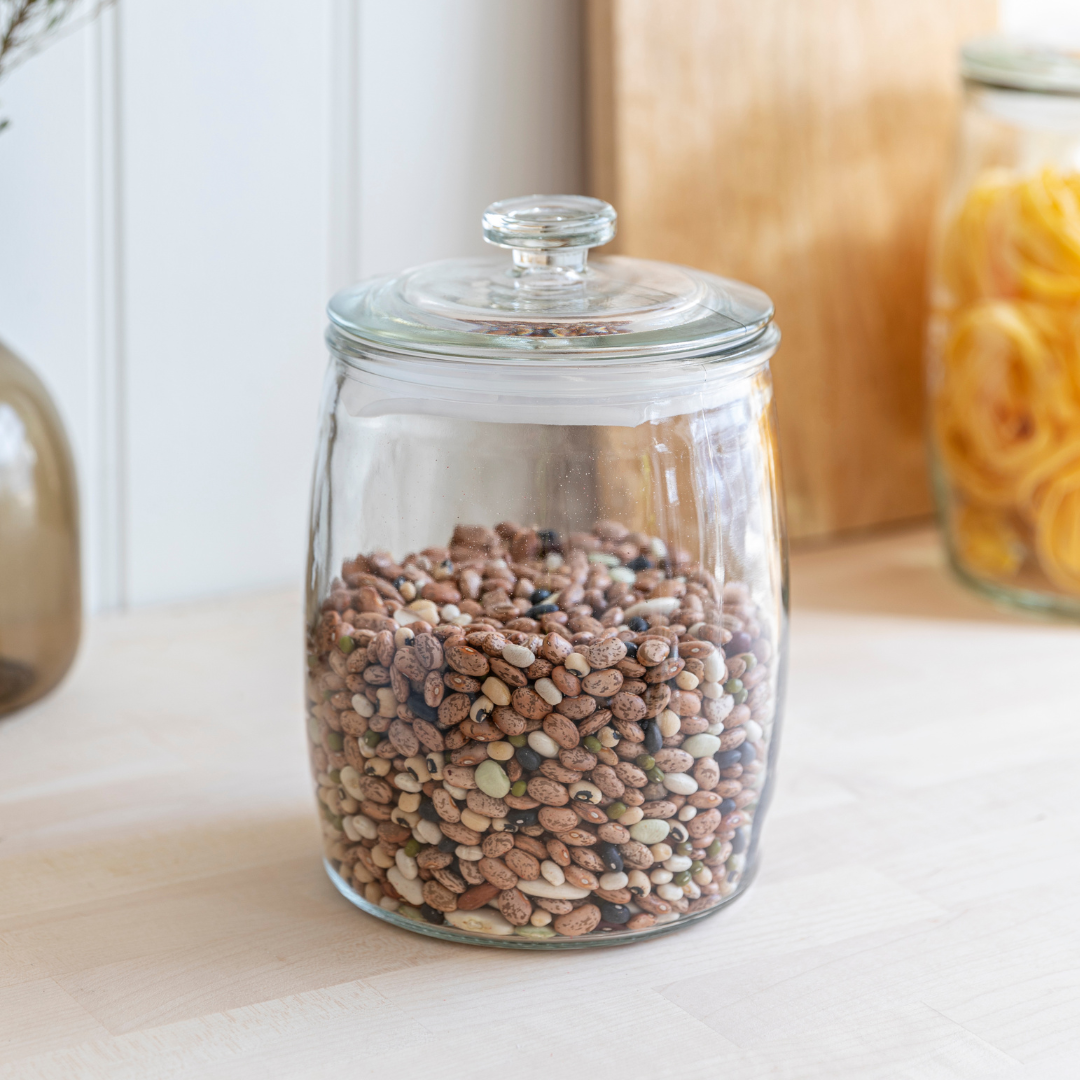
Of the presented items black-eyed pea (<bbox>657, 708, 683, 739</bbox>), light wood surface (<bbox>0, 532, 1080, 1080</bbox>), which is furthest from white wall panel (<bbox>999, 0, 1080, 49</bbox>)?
black-eyed pea (<bbox>657, 708, 683, 739</bbox>)

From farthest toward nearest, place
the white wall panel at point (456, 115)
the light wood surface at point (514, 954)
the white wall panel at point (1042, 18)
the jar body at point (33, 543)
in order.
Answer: the white wall panel at point (1042, 18), the white wall panel at point (456, 115), the jar body at point (33, 543), the light wood surface at point (514, 954)

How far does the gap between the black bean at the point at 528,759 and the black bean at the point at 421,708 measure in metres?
0.03

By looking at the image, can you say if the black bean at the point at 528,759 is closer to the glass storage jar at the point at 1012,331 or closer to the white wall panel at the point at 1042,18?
the glass storage jar at the point at 1012,331

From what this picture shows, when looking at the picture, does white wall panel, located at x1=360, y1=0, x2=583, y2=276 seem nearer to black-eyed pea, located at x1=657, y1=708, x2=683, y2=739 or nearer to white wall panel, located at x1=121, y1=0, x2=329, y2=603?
white wall panel, located at x1=121, y1=0, x2=329, y2=603

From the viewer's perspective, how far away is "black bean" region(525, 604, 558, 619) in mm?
568

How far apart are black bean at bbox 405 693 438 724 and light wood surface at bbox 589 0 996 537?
50 cm

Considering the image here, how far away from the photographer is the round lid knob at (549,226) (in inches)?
22.3

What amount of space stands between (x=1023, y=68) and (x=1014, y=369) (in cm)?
19

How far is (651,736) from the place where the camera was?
1.82 ft

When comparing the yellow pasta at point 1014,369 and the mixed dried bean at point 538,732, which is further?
the yellow pasta at point 1014,369

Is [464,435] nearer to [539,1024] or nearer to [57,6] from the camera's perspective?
[539,1024]

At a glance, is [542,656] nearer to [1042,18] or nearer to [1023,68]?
[1023,68]

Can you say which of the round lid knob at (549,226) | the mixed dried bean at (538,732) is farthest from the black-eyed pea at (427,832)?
the round lid knob at (549,226)

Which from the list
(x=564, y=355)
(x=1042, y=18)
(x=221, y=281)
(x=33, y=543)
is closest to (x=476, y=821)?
(x=564, y=355)
